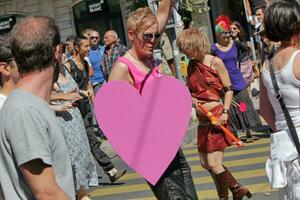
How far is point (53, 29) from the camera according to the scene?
279cm

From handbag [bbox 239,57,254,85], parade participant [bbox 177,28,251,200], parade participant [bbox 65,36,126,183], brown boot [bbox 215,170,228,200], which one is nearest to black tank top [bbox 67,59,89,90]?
parade participant [bbox 65,36,126,183]

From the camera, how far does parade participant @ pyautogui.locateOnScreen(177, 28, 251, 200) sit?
5.91 m

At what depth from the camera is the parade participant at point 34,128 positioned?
8.57ft

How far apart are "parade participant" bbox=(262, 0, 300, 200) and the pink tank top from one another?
29.9 inches

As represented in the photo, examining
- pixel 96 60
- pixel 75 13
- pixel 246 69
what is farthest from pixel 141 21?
pixel 75 13

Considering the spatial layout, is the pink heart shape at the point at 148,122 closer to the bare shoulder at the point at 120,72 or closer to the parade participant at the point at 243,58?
the bare shoulder at the point at 120,72

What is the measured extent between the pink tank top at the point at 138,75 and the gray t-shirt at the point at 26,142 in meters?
1.51

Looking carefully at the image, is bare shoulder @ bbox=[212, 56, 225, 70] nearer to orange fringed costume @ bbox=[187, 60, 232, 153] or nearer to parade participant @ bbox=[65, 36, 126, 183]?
orange fringed costume @ bbox=[187, 60, 232, 153]

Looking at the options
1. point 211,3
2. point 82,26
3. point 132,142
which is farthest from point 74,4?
point 132,142

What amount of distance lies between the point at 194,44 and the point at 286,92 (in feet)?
7.16

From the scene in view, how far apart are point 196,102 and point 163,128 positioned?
1.76m

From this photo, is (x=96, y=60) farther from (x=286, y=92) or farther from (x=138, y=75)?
(x=286, y=92)

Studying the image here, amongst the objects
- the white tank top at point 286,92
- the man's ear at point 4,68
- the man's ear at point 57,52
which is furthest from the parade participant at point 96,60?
the man's ear at point 57,52

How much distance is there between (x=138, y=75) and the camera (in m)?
4.25
